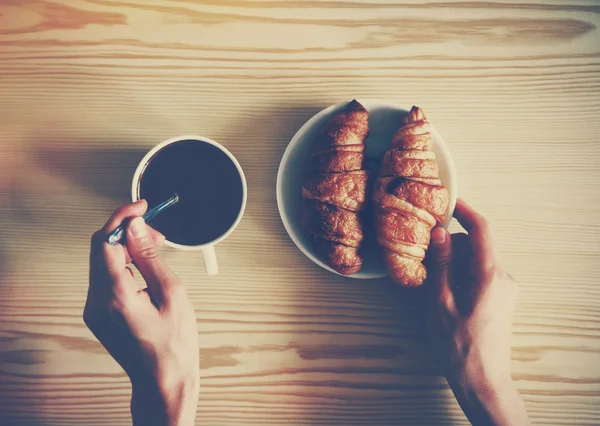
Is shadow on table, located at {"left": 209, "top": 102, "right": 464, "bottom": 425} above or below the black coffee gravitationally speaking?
below

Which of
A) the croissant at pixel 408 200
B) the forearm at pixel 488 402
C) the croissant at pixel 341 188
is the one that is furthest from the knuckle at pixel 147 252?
the forearm at pixel 488 402

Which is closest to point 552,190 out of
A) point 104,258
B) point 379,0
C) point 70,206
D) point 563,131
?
point 563,131

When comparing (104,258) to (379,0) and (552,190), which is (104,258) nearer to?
(379,0)

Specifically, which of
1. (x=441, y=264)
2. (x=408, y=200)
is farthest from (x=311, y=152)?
(x=441, y=264)

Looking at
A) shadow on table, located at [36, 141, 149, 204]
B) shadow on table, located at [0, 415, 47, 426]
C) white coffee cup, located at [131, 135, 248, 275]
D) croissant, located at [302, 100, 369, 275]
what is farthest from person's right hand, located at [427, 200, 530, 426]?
shadow on table, located at [0, 415, 47, 426]

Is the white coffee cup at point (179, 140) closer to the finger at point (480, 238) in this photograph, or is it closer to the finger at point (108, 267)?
the finger at point (108, 267)

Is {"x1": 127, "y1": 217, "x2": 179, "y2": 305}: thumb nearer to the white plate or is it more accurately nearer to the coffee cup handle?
the coffee cup handle

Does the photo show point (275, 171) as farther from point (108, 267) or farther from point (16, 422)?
point (16, 422)
